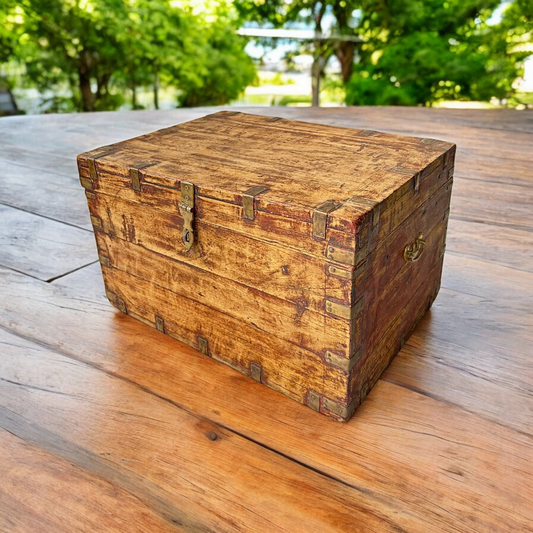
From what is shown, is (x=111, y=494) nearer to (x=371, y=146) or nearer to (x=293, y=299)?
(x=293, y=299)

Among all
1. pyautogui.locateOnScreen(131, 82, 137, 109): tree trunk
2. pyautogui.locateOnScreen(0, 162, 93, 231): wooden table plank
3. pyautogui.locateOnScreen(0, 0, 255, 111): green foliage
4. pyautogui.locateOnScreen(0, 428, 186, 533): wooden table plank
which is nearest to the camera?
pyautogui.locateOnScreen(0, 428, 186, 533): wooden table plank

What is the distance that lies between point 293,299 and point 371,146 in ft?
1.33

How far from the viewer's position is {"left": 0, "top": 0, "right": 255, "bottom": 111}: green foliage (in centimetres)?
627

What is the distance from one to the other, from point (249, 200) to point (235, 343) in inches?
12.3

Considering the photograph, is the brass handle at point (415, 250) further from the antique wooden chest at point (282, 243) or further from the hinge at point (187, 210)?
the hinge at point (187, 210)

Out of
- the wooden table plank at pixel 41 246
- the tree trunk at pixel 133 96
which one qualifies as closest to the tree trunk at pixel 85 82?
the tree trunk at pixel 133 96

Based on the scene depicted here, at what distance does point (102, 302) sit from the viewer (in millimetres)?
1340

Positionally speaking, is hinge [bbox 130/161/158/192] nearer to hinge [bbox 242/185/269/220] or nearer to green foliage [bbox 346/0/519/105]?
hinge [bbox 242/185/269/220]

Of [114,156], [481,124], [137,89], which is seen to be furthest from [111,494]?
[137,89]

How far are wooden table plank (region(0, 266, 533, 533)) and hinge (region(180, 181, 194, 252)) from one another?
0.91ft

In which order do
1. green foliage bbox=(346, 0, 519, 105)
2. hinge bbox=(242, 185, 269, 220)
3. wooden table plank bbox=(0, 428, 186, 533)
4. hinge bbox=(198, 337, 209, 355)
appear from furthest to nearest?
1. green foliage bbox=(346, 0, 519, 105)
2. hinge bbox=(198, 337, 209, 355)
3. hinge bbox=(242, 185, 269, 220)
4. wooden table plank bbox=(0, 428, 186, 533)

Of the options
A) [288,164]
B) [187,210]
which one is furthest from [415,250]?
[187,210]

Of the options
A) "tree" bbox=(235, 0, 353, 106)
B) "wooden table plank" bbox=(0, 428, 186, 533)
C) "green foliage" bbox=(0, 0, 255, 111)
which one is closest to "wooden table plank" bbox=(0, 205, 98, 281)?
"wooden table plank" bbox=(0, 428, 186, 533)

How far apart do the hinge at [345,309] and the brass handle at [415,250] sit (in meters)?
0.18
